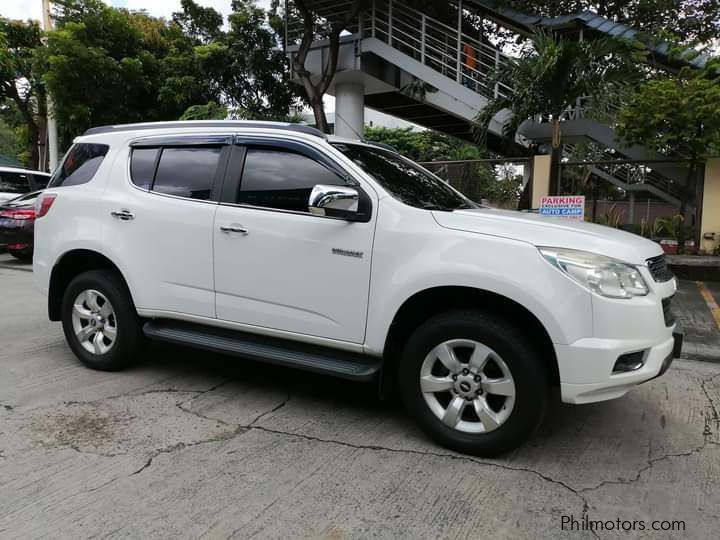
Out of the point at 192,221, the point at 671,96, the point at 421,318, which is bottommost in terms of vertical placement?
the point at 421,318

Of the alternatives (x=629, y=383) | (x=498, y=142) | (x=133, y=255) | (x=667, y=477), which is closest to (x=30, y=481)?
(x=133, y=255)

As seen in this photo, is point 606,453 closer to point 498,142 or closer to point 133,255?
point 133,255

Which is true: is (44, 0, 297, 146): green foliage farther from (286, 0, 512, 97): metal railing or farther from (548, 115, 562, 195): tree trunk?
(548, 115, 562, 195): tree trunk

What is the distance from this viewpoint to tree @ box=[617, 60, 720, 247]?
846 centimetres

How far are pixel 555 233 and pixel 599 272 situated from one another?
33 centimetres

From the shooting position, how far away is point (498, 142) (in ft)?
53.2

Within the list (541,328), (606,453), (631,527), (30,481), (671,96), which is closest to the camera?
(631,527)

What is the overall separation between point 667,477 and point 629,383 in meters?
0.58

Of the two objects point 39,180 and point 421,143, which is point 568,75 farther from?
point 421,143

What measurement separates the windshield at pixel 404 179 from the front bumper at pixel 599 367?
1263 millimetres

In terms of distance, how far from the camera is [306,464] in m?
3.13

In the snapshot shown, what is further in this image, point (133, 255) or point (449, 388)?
point (133, 255)

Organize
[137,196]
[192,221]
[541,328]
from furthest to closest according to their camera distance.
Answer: [137,196]
[192,221]
[541,328]

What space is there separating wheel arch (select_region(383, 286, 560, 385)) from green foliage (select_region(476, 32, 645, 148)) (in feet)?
A: 23.5
